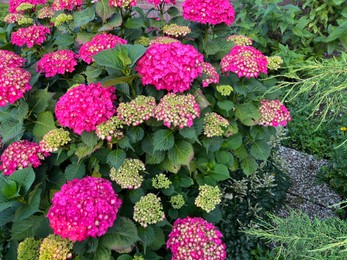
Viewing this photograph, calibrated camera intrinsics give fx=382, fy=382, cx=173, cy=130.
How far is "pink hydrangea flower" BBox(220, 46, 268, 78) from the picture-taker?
1834mm

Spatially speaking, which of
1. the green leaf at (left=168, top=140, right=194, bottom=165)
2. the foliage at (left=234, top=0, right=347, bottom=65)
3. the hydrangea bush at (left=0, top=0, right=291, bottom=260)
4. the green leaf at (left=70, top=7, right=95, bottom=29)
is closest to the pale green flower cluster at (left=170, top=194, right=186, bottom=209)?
the hydrangea bush at (left=0, top=0, right=291, bottom=260)

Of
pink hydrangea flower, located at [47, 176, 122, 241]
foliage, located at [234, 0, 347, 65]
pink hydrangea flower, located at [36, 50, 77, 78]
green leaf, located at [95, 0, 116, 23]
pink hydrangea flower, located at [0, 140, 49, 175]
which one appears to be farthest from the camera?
foliage, located at [234, 0, 347, 65]

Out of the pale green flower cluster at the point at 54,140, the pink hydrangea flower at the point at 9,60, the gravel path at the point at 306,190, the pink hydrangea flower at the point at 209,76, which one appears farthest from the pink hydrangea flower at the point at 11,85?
the gravel path at the point at 306,190

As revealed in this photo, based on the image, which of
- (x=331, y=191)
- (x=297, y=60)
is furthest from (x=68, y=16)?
(x=297, y=60)

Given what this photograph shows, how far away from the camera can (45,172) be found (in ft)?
6.33

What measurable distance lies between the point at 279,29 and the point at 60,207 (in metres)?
3.55

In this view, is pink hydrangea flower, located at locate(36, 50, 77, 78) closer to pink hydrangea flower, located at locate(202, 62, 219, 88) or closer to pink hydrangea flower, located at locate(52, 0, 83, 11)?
pink hydrangea flower, located at locate(52, 0, 83, 11)

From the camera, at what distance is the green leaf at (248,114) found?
1919 mm

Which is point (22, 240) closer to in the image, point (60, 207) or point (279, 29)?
point (60, 207)

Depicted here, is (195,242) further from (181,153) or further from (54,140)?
(54,140)

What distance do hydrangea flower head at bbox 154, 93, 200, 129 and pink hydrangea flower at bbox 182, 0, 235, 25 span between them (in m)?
0.61

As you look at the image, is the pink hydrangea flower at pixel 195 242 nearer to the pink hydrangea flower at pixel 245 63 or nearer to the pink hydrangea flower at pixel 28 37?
the pink hydrangea flower at pixel 245 63

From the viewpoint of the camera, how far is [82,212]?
1408mm

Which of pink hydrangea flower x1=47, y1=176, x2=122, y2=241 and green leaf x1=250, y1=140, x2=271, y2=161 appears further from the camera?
green leaf x1=250, y1=140, x2=271, y2=161
